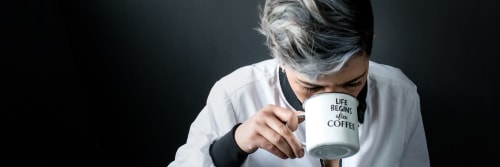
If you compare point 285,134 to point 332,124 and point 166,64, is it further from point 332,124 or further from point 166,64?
point 166,64

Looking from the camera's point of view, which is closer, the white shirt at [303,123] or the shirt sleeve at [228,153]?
the shirt sleeve at [228,153]

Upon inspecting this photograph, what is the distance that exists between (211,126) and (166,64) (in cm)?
30

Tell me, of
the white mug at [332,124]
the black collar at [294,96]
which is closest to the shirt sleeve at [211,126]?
Result: the black collar at [294,96]

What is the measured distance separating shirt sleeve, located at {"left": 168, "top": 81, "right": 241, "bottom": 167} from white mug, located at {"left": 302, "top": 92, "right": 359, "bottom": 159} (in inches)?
14.3

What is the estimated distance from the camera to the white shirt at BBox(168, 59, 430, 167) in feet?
3.55

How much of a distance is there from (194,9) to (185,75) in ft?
0.69

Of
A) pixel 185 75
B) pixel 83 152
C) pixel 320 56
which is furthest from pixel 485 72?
pixel 83 152

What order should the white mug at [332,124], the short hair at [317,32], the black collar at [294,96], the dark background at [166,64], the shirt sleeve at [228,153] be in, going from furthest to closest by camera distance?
the dark background at [166,64] < the black collar at [294,96] < the shirt sleeve at [228,153] < the short hair at [317,32] < the white mug at [332,124]

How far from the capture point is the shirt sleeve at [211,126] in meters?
1.05

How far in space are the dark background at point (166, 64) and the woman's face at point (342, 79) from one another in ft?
1.15

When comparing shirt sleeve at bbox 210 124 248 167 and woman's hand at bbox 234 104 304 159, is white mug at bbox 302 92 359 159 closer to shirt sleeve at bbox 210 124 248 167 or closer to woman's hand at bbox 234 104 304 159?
woman's hand at bbox 234 104 304 159

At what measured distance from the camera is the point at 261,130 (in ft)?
2.73

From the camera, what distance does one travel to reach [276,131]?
2.67 ft

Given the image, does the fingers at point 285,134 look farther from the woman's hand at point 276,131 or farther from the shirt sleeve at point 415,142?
the shirt sleeve at point 415,142
